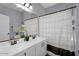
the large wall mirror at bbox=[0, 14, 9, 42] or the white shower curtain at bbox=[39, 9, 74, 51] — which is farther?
the white shower curtain at bbox=[39, 9, 74, 51]

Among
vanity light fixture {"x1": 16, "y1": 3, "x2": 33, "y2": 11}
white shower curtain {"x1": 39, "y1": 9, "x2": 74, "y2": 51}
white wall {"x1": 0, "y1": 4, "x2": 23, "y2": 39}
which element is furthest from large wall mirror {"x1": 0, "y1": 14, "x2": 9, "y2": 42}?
white shower curtain {"x1": 39, "y1": 9, "x2": 74, "y2": 51}

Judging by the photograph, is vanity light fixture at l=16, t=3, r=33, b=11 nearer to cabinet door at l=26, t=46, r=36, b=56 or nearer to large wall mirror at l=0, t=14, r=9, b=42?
large wall mirror at l=0, t=14, r=9, b=42

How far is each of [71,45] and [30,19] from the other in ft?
2.08

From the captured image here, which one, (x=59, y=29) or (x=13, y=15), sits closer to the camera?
(x=13, y=15)

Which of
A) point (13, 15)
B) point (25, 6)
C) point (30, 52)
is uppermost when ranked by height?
point (25, 6)

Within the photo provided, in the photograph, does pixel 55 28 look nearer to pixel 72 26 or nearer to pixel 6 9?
pixel 72 26

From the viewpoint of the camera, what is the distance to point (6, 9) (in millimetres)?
750

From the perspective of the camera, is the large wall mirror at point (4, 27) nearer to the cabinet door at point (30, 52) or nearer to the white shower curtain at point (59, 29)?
the cabinet door at point (30, 52)

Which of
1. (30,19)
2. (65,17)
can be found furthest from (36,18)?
(65,17)

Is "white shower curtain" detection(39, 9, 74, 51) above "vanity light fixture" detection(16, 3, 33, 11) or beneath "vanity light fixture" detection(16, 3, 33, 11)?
beneath

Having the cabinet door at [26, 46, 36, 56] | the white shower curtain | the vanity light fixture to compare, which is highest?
the vanity light fixture

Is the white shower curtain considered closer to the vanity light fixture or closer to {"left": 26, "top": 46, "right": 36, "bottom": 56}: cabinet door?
the vanity light fixture

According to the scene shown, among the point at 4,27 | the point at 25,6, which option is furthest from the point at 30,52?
the point at 25,6

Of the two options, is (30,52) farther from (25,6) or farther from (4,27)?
(25,6)
